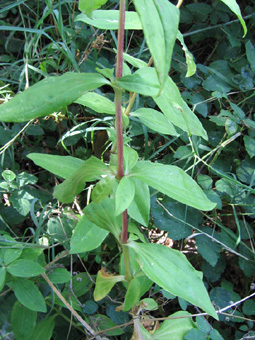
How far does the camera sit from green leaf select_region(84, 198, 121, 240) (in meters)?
1.02

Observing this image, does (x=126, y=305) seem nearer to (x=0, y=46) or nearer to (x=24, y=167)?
(x=24, y=167)

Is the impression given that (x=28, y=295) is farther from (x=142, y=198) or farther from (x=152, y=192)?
(x=152, y=192)

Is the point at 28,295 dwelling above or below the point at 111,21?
below

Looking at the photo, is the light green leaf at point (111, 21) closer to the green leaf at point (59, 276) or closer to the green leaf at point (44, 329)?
the green leaf at point (59, 276)

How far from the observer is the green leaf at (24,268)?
1.08 metres

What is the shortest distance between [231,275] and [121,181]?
1.08 metres

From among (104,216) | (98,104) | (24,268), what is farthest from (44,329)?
(98,104)

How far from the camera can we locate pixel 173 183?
0.95 metres

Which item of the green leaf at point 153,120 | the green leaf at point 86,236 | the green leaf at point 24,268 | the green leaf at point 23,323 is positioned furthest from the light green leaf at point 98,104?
the green leaf at point 23,323

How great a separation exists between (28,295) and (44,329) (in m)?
0.20

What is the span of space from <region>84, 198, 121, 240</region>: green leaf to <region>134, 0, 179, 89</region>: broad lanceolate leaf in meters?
0.51

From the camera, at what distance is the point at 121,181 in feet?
2.97

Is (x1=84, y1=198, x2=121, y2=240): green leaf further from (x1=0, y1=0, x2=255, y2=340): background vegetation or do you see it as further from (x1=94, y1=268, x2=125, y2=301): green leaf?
(x1=0, y1=0, x2=255, y2=340): background vegetation

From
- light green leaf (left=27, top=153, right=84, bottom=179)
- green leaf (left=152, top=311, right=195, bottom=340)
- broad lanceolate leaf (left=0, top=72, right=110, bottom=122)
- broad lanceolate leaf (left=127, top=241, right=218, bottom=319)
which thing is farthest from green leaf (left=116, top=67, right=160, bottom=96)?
green leaf (left=152, top=311, right=195, bottom=340)
